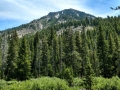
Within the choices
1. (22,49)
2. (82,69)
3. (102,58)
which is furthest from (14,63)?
(102,58)

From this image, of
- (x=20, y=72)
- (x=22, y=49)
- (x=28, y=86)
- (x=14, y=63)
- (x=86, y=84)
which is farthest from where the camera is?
(x=14, y=63)

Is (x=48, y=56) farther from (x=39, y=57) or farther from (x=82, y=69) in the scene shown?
(x=82, y=69)

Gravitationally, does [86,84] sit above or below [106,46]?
below

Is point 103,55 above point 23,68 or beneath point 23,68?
above

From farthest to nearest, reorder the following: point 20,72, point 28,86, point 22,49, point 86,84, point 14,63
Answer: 1. point 14,63
2. point 22,49
3. point 20,72
4. point 86,84
5. point 28,86

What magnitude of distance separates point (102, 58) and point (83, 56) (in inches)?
265

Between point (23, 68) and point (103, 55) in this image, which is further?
point (103, 55)

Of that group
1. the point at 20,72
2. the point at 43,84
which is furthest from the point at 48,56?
the point at 43,84

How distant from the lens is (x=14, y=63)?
186 feet

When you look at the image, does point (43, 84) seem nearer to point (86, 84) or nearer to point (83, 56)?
point (86, 84)

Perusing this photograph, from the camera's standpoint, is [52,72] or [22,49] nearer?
[22,49]

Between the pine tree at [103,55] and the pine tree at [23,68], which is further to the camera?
the pine tree at [103,55]

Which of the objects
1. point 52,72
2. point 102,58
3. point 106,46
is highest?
point 106,46

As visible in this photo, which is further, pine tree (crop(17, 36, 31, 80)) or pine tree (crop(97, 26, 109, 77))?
pine tree (crop(97, 26, 109, 77))
